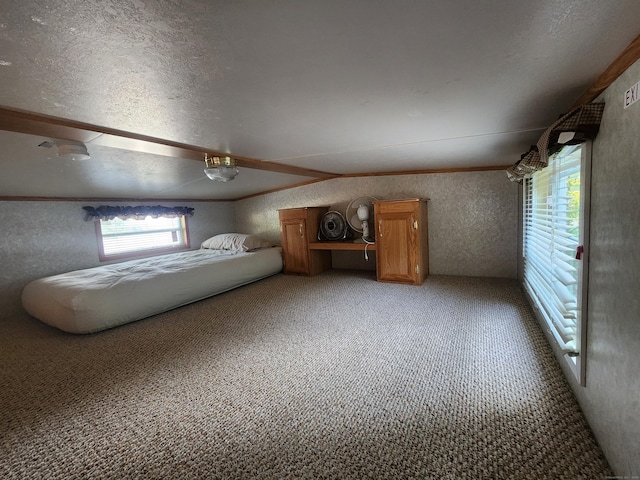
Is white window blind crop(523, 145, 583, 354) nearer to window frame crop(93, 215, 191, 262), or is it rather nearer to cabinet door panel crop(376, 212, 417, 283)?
cabinet door panel crop(376, 212, 417, 283)

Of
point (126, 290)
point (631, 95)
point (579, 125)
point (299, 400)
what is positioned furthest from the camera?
point (126, 290)

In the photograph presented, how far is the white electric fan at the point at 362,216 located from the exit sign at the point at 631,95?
10.9 ft

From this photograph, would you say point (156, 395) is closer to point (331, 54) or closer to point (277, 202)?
point (331, 54)

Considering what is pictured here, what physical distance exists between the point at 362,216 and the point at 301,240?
1087 mm

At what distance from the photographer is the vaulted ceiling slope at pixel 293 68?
0.79 m

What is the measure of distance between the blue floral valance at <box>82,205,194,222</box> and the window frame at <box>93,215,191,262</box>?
13cm

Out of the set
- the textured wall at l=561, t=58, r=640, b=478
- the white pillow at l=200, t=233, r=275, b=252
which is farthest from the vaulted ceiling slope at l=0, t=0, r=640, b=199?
the white pillow at l=200, t=233, r=275, b=252

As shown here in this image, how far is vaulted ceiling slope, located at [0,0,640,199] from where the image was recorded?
790mm

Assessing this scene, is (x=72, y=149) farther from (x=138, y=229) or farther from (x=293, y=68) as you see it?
(x=138, y=229)

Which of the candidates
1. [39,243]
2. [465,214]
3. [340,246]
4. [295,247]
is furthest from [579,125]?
[39,243]

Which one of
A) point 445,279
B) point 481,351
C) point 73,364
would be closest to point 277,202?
point 445,279

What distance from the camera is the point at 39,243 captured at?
366cm

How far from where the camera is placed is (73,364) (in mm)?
2195

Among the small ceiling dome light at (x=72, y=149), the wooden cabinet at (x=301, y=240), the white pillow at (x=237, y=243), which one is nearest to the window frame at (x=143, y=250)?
the white pillow at (x=237, y=243)
